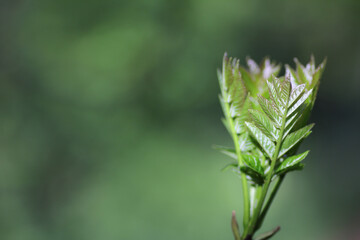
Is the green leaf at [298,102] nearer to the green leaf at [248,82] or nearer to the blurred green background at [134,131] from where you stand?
the green leaf at [248,82]

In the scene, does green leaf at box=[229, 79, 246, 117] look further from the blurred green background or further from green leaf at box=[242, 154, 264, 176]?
the blurred green background

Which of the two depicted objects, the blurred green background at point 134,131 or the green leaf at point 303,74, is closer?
the green leaf at point 303,74

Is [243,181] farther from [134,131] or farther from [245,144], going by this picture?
[134,131]

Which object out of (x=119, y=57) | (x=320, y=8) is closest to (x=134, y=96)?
(x=119, y=57)

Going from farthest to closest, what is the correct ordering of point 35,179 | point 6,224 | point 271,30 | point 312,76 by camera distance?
point 271,30 < point 35,179 < point 6,224 < point 312,76

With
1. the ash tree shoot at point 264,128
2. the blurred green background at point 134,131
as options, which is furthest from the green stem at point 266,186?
the blurred green background at point 134,131

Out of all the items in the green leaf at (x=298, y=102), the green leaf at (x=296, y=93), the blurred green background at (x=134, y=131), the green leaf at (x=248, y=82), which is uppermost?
the blurred green background at (x=134, y=131)

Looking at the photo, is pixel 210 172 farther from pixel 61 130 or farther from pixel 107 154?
pixel 61 130

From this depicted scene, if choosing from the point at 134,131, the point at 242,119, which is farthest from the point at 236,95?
the point at 134,131
